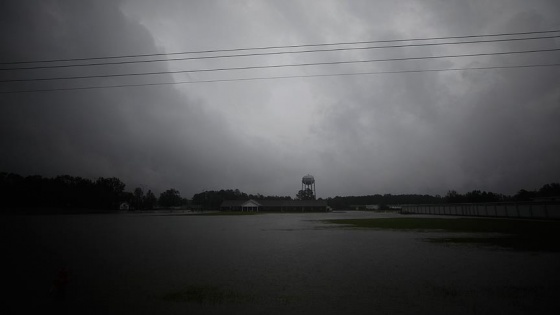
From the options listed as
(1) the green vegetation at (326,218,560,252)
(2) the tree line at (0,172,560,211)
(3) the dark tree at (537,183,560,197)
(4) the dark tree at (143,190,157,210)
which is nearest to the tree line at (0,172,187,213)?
(2) the tree line at (0,172,560,211)

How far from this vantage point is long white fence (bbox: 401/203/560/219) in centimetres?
3706

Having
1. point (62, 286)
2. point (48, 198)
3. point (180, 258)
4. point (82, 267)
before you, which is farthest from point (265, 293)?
point (48, 198)

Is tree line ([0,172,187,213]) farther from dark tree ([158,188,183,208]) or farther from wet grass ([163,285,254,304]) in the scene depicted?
wet grass ([163,285,254,304])

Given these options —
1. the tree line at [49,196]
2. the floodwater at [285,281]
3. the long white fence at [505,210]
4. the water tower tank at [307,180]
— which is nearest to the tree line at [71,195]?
the tree line at [49,196]

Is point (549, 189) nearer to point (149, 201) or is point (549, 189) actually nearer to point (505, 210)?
point (505, 210)

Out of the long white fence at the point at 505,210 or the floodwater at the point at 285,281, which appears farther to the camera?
the long white fence at the point at 505,210

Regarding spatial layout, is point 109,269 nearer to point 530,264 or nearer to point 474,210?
point 530,264

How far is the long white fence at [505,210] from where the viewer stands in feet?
122

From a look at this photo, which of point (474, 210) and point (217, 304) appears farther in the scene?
point (474, 210)

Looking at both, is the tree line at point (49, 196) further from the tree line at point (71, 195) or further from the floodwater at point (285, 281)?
the floodwater at point (285, 281)

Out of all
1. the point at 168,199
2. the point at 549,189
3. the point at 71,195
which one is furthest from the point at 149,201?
the point at 549,189

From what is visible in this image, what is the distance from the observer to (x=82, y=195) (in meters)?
94.3

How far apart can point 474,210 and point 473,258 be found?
173 ft

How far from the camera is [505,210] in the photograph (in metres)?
45.8
